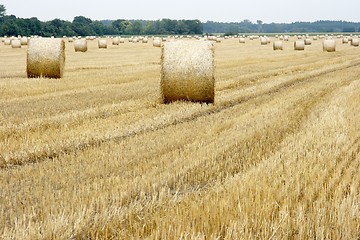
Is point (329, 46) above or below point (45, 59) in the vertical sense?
above

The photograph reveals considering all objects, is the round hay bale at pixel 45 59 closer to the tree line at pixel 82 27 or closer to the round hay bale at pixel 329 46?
the round hay bale at pixel 329 46

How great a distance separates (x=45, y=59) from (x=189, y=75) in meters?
6.87

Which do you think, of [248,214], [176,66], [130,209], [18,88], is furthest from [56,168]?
[18,88]

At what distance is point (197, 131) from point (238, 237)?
4.20 meters

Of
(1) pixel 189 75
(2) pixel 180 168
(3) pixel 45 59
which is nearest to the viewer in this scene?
(2) pixel 180 168

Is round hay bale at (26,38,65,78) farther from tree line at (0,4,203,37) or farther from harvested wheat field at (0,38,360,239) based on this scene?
tree line at (0,4,203,37)

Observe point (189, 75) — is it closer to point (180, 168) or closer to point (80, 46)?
point (180, 168)

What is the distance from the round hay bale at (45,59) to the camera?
1560 cm

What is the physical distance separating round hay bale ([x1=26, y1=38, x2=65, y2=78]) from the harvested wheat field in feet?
15.8

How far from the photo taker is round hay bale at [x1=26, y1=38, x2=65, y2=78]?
1560 centimetres

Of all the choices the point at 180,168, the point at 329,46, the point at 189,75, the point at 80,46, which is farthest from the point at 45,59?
the point at 329,46

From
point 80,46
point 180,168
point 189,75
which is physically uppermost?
point 80,46

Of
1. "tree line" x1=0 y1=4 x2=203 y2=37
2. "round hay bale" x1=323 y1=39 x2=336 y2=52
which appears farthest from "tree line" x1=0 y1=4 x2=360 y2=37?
"round hay bale" x1=323 y1=39 x2=336 y2=52

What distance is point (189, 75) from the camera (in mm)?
10492
